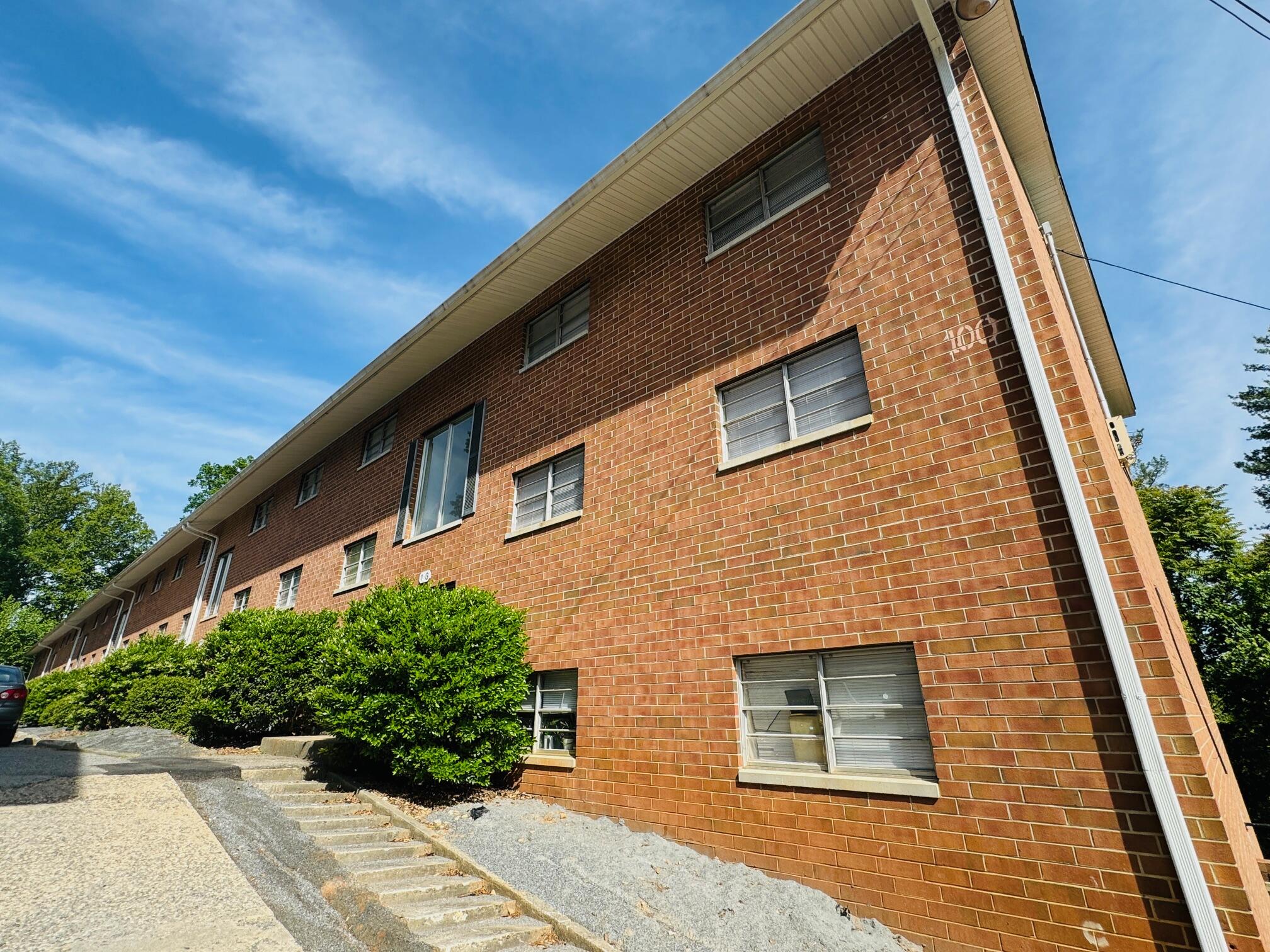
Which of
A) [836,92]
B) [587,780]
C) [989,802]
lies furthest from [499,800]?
[836,92]

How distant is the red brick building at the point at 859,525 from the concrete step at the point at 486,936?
2.13m

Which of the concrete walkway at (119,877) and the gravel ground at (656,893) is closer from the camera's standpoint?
the concrete walkway at (119,877)

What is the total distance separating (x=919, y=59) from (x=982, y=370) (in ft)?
13.3

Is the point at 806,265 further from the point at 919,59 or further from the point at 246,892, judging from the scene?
the point at 246,892

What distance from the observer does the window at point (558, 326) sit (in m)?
10.9

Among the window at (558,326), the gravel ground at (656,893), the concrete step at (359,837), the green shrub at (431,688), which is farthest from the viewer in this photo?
the window at (558,326)

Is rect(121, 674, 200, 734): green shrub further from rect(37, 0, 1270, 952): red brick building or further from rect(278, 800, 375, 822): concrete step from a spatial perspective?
rect(37, 0, 1270, 952): red brick building

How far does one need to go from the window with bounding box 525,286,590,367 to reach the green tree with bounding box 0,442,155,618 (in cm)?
5676

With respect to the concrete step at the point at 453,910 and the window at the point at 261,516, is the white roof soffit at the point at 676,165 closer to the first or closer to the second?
the window at the point at 261,516

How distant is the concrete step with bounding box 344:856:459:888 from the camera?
5.50 meters

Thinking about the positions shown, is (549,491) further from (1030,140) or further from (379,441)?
(1030,140)

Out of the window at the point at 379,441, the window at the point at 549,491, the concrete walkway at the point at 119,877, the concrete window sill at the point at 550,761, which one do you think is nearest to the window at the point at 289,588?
the window at the point at 379,441

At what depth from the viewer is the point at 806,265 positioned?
749 centimetres

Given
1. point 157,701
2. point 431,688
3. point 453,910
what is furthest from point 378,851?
point 157,701
